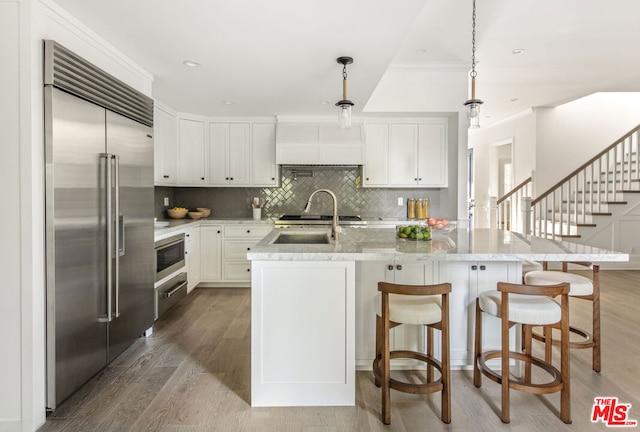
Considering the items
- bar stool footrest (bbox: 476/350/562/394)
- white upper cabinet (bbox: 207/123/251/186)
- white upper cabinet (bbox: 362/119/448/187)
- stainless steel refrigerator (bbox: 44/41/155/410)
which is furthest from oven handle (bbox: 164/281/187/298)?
bar stool footrest (bbox: 476/350/562/394)

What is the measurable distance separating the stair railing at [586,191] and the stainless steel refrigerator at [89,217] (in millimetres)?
5998

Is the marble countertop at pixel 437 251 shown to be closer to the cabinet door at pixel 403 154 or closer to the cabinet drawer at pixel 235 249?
the cabinet drawer at pixel 235 249

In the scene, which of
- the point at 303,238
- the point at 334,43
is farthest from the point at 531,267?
the point at 334,43

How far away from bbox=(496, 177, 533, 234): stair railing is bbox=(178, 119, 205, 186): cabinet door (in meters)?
5.46

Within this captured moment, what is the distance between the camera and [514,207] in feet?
23.8

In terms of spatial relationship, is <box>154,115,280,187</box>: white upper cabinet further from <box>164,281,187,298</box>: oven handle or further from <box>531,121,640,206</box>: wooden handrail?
Result: <box>531,121,640,206</box>: wooden handrail

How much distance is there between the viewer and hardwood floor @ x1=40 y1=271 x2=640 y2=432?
79.7 inches

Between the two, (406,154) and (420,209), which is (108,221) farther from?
(420,209)

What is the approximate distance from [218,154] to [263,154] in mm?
635

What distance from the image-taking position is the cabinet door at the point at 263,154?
537 cm

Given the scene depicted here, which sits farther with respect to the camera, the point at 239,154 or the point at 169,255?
the point at 239,154

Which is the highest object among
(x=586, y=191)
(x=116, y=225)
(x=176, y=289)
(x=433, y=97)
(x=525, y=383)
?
(x=433, y=97)

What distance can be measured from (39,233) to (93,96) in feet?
3.00

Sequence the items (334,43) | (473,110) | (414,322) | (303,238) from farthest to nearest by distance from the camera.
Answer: (303,238), (334,43), (473,110), (414,322)
